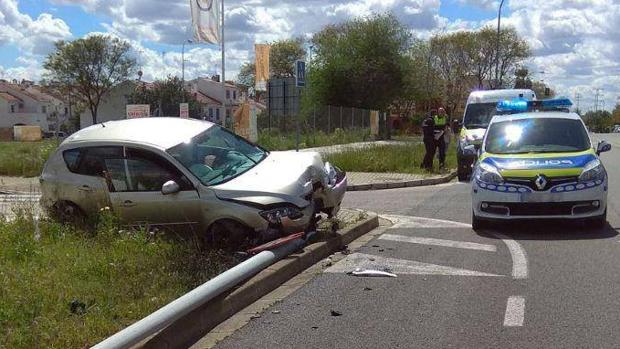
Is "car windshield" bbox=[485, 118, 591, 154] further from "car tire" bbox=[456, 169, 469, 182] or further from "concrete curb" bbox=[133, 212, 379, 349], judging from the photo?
"car tire" bbox=[456, 169, 469, 182]

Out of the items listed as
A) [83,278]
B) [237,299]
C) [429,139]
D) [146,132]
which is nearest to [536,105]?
[429,139]

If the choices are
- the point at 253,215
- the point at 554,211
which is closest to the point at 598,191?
the point at 554,211

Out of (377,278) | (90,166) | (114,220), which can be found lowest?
(377,278)

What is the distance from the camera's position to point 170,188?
24.0 feet

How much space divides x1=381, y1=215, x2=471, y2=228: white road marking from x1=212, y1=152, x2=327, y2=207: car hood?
2182 millimetres

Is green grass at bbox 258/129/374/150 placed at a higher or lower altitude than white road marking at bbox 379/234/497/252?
higher

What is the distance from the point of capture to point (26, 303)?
17.1ft

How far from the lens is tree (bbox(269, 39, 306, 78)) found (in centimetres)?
9006

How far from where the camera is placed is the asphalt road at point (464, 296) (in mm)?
5012

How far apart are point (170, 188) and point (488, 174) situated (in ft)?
14.1

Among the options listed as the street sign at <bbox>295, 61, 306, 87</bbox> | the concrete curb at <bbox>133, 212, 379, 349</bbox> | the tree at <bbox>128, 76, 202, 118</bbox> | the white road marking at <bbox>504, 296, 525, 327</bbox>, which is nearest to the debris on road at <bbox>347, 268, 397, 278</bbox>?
the concrete curb at <bbox>133, 212, 379, 349</bbox>

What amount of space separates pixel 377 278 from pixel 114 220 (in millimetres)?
2983

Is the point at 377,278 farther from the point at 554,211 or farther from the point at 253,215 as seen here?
the point at 554,211

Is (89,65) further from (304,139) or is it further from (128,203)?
(128,203)
